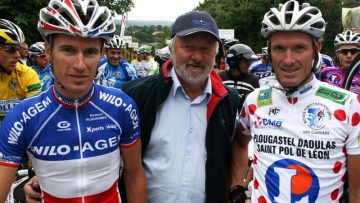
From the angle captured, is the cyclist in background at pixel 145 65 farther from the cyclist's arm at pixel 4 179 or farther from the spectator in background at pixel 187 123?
the cyclist's arm at pixel 4 179

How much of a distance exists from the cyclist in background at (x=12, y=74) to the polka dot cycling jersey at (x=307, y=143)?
3445mm

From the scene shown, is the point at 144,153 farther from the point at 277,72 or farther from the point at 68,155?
the point at 277,72

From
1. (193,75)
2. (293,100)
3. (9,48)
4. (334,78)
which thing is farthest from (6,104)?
(334,78)

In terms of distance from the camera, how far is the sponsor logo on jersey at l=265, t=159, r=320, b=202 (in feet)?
7.95

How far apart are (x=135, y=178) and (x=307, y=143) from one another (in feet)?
3.75

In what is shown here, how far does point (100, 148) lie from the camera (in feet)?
7.65

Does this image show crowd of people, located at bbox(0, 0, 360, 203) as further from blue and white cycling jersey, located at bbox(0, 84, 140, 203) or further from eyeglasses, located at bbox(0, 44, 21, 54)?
eyeglasses, located at bbox(0, 44, 21, 54)

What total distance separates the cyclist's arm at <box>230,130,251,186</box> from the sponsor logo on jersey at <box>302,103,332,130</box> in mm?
620

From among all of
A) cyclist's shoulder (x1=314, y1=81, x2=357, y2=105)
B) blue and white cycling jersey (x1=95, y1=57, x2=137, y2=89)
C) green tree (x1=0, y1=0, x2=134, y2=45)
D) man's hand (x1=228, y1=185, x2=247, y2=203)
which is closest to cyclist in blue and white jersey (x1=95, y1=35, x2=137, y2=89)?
blue and white cycling jersey (x1=95, y1=57, x2=137, y2=89)

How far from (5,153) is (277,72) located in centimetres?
177

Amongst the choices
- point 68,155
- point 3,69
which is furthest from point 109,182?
point 3,69

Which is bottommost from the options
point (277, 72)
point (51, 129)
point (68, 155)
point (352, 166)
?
point (352, 166)

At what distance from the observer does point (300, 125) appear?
8.18 feet

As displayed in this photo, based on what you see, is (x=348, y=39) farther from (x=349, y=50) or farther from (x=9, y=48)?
(x=9, y=48)
